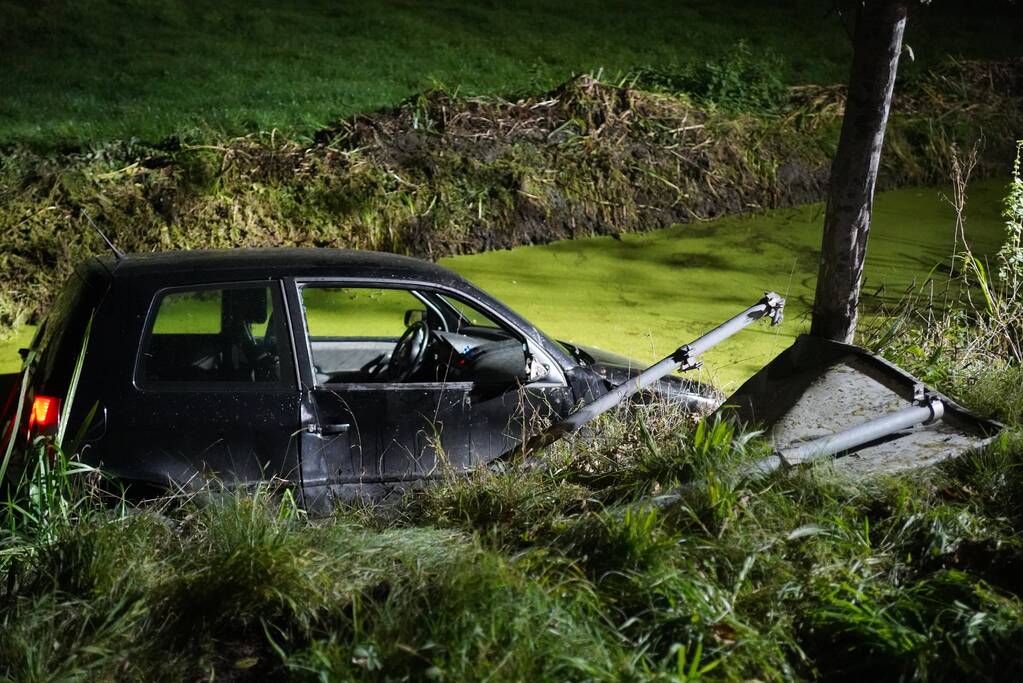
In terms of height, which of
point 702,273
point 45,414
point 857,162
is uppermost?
point 857,162

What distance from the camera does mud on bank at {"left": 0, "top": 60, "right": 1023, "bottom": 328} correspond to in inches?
341

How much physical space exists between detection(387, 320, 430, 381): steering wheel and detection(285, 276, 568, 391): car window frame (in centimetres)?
19

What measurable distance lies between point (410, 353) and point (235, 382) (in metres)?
0.95

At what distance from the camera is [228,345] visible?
5.11 meters

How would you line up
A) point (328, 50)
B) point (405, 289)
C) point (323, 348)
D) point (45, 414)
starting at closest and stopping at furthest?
1. point (45, 414)
2. point (405, 289)
3. point (323, 348)
4. point (328, 50)

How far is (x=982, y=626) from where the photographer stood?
3457 mm

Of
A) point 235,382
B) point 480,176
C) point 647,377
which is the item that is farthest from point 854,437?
point 480,176

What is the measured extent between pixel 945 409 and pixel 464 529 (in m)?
2.14

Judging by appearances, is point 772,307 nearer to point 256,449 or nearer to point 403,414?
point 403,414

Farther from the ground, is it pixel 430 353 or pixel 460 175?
pixel 460 175

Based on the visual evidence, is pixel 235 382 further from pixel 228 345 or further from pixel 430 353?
pixel 430 353

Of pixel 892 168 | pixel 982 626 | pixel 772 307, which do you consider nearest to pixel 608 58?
pixel 892 168

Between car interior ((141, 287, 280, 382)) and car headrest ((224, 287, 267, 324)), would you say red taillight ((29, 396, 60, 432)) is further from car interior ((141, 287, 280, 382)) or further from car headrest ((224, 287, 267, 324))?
car headrest ((224, 287, 267, 324))

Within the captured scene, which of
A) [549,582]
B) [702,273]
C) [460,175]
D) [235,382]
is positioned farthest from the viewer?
[460,175]
